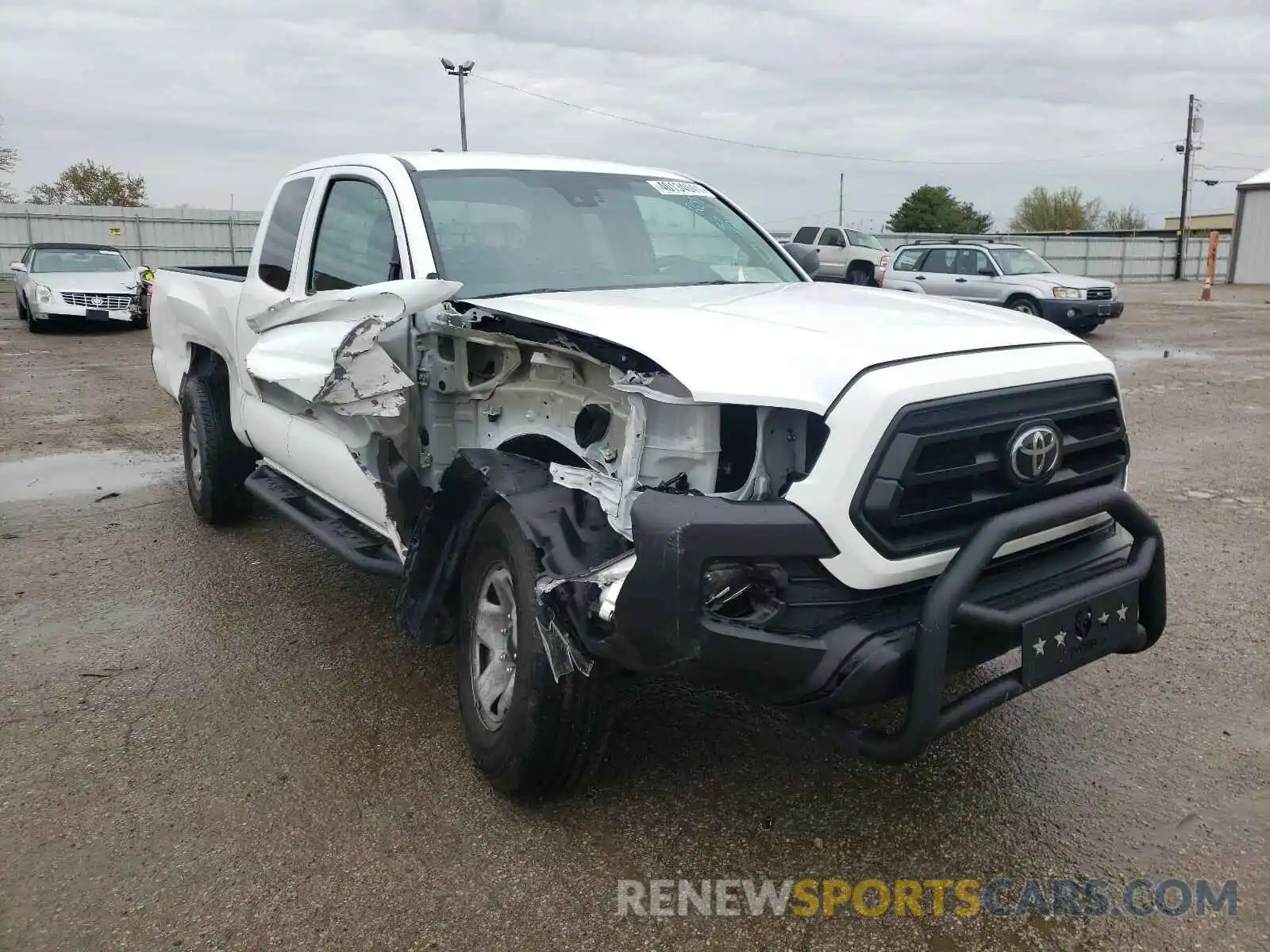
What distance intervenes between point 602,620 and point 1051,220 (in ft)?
273

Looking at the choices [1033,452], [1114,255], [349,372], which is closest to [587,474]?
[349,372]

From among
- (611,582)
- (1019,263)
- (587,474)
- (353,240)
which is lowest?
(611,582)

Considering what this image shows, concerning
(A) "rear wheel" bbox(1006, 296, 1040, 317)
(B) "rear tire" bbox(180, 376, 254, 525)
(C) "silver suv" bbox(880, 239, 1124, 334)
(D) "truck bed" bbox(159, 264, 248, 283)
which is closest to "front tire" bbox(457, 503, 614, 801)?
(D) "truck bed" bbox(159, 264, 248, 283)

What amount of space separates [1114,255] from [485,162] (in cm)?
3926

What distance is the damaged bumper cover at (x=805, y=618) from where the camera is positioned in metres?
2.47

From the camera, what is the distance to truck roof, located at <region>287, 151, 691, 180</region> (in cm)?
430

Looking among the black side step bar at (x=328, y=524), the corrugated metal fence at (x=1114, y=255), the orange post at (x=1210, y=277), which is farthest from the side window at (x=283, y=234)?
the corrugated metal fence at (x=1114, y=255)

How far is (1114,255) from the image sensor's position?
38469 millimetres

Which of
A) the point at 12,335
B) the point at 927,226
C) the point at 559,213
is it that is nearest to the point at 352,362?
the point at 559,213

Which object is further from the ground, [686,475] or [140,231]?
[140,231]

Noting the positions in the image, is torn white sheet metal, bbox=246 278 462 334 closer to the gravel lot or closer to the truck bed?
the gravel lot

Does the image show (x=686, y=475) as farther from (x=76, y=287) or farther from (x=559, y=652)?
(x=76, y=287)

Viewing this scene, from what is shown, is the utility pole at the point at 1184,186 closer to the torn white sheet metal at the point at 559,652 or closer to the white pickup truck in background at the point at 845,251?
the white pickup truck in background at the point at 845,251

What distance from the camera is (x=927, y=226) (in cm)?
7281
